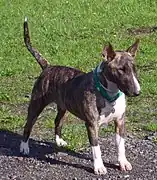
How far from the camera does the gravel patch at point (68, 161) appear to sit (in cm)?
712

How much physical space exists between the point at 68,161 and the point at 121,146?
0.63m

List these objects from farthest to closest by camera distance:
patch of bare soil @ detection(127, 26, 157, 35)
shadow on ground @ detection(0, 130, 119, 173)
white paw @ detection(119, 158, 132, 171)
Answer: patch of bare soil @ detection(127, 26, 157, 35)
shadow on ground @ detection(0, 130, 119, 173)
white paw @ detection(119, 158, 132, 171)

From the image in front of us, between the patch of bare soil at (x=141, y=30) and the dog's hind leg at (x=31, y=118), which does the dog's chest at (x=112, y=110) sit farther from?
the patch of bare soil at (x=141, y=30)

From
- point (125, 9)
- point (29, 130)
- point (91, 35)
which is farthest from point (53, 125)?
point (125, 9)

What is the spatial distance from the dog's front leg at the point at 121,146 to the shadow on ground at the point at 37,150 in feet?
0.35

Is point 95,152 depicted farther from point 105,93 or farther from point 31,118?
point 31,118

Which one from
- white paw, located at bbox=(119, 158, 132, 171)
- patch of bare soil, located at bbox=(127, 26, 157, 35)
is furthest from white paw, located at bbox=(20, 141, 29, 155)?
patch of bare soil, located at bbox=(127, 26, 157, 35)

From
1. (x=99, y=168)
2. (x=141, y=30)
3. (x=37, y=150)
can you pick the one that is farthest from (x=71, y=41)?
(x=99, y=168)

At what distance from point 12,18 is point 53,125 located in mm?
9952

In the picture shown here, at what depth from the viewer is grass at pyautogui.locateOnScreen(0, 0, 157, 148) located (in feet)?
32.7

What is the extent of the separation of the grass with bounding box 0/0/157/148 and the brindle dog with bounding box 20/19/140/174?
778 mm

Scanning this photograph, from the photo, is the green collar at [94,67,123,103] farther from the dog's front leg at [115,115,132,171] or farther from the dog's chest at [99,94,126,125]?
the dog's front leg at [115,115,132,171]

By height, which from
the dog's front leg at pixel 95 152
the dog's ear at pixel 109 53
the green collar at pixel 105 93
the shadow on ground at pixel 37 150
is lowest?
the shadow on ground at pixel 37 150

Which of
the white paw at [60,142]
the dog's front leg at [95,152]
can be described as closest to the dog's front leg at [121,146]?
the dog's front leg at [95,152]
